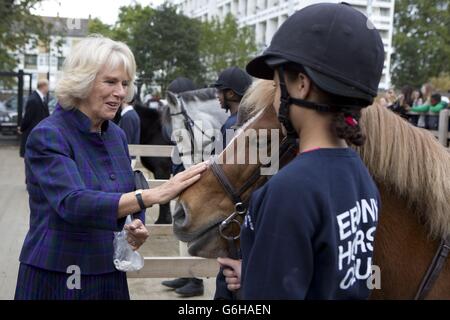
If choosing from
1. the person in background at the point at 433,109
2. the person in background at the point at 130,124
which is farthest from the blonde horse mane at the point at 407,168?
the person in background at the point at 433,109

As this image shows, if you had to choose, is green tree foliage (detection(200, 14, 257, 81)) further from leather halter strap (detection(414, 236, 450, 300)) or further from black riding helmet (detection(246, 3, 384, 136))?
black riding helmet (detection(246, 3, 384, 136))

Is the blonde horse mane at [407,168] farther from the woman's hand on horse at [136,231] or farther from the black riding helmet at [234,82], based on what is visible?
the black riding helmet at [234,82]

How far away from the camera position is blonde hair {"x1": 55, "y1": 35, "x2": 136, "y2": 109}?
2.38 metres

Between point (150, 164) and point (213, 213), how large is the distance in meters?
6.45

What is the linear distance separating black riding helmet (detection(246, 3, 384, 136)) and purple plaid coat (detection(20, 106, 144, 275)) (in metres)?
0.98

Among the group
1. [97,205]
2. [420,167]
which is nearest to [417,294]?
[420,167]

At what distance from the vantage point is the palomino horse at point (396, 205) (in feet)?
6.53

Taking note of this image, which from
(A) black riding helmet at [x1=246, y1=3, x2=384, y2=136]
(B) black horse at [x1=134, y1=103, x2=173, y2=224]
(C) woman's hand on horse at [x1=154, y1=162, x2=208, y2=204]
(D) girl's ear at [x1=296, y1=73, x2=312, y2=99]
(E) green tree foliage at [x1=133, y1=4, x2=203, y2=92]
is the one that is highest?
(E) green tree foliage at [x1=133, y1=4, x2=203, y2=92]

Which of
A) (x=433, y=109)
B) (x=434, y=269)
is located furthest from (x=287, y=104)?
(x=433, y=109)

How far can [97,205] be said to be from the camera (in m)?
2.15

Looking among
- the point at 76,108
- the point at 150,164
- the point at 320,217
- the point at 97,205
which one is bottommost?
the point at 150,164

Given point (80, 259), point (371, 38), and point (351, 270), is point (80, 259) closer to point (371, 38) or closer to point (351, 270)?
point (351, 270)

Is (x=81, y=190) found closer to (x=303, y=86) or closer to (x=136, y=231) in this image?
(x=136, y=231)

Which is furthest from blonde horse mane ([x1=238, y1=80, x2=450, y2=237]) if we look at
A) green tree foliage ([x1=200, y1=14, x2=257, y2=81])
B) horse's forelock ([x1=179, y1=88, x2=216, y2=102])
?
green tree foliage ([x1=200, y1=14, x2=257, y2=81])
